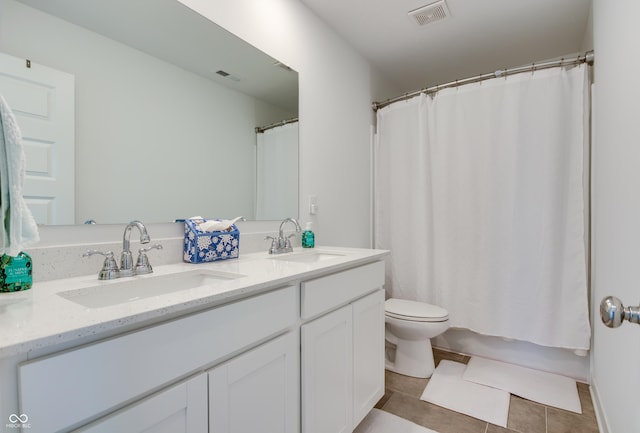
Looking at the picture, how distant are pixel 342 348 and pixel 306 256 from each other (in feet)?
1.76

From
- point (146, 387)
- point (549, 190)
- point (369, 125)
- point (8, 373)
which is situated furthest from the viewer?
point (369, 125)

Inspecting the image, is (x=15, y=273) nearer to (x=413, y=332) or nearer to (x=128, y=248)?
(x=128, y=248)

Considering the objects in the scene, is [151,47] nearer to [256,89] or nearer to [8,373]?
[256,89]

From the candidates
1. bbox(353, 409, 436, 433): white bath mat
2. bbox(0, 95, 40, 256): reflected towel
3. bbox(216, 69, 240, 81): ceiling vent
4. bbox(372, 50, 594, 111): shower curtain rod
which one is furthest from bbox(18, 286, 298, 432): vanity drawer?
bbox(372, 50, 594, 111): shower curtain rod

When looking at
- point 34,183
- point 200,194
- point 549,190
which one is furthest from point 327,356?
point 549,190

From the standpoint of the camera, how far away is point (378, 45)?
2373 mm

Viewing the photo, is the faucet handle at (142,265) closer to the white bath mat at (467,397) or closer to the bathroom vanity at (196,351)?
the bathroom vanity at (196,351)

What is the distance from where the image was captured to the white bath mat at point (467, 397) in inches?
64.9

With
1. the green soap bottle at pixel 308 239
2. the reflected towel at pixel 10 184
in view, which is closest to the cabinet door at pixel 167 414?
the reflected towel at pixel 10 184

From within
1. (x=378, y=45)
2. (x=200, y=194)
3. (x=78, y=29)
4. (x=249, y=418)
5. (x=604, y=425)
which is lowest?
(x=604, y=425)

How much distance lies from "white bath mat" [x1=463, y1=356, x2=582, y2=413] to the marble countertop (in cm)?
157

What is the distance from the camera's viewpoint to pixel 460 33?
7.28 feet

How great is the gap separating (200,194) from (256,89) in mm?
673

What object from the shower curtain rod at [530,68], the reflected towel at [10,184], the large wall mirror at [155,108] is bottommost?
the reflected towel at [10,184]
